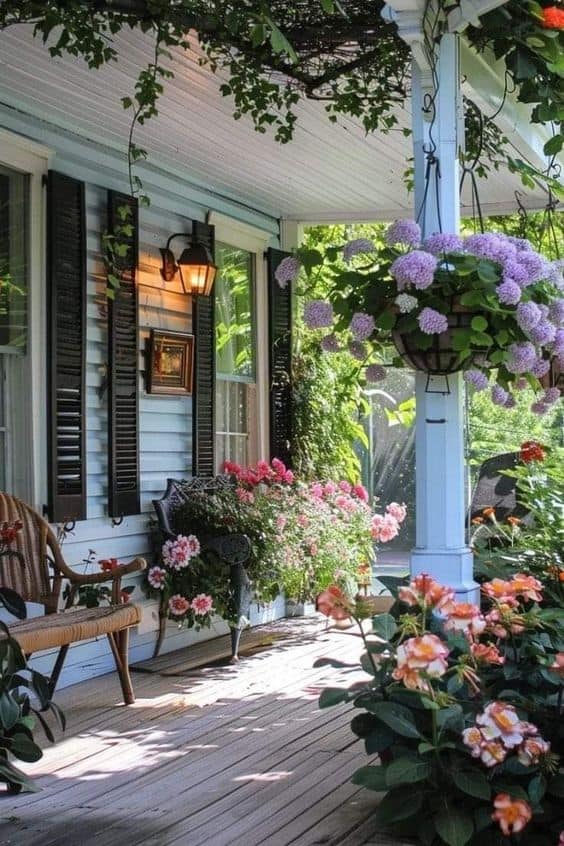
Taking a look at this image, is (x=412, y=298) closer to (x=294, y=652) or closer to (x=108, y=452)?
(x=108, y=452)

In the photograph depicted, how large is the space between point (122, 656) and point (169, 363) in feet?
6.64

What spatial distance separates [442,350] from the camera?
3.35m

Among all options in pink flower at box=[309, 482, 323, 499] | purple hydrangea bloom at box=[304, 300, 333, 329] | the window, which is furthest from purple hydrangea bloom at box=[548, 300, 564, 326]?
the window

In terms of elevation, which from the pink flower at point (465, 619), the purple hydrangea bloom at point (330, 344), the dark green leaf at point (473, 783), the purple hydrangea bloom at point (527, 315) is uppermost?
the purple hydrangea bloom at point (527, 315)

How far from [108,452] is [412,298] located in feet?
9.95

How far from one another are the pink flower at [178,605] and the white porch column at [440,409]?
9.15 ft

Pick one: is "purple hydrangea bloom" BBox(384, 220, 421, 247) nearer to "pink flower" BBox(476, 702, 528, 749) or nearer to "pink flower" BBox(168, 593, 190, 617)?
"pink flower" BBox(476, 702, 528, 749)

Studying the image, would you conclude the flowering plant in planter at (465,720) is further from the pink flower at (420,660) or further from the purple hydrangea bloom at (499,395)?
the purple hydrangea bloom at (499,395)

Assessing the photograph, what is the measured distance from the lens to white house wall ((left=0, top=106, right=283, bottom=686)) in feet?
18.9

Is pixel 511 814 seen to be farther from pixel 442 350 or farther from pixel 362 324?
pixel 362 324

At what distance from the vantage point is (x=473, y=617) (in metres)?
3.01

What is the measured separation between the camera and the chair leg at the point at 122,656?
4984 mm

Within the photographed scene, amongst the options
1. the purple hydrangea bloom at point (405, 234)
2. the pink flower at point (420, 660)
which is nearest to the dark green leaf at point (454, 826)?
the pink flower at point (420, 660)

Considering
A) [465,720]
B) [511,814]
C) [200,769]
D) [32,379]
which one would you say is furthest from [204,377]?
[511,814]
